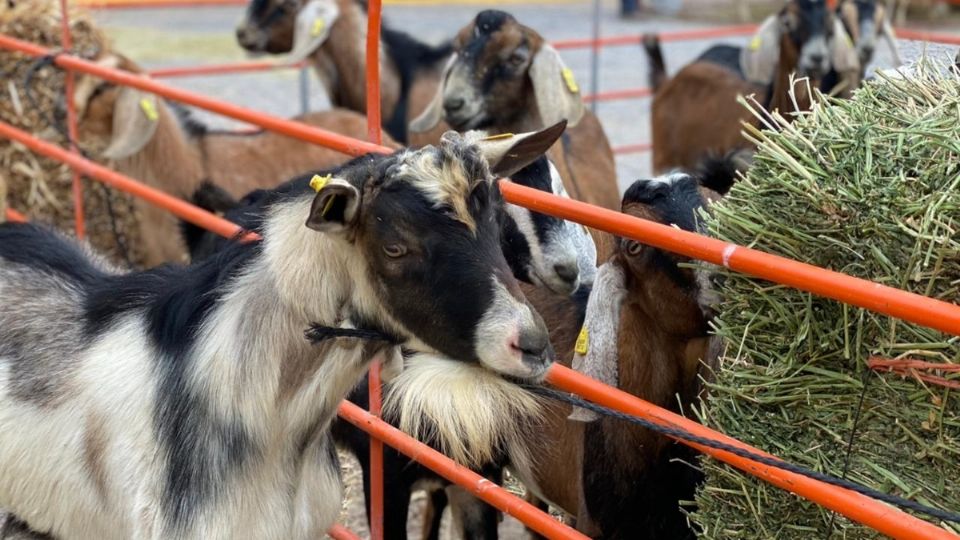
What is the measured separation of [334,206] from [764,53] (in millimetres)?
6149

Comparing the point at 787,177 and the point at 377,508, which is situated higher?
the point at 787,177

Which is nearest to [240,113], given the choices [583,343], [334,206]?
[583,343]

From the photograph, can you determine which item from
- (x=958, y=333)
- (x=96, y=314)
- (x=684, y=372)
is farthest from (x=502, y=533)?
(x=958, y=333)

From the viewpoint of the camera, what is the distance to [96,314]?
3.48 meters

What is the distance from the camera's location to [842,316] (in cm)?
266

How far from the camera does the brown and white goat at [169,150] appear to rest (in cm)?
720

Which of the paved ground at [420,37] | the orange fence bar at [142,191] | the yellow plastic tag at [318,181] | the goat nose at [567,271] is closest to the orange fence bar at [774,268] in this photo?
the yellow plastic tag at [318,181]

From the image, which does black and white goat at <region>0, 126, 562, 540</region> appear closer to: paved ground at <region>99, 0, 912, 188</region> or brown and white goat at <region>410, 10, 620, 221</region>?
brown and white goat at <region>410, 10, 620, 221</region>

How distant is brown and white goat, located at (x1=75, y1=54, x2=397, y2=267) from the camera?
→ 23.6 feet

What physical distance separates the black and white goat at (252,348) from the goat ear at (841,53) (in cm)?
509

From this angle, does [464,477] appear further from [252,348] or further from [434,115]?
[434,115]

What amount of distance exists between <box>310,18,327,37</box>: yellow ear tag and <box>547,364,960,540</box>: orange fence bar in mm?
5756

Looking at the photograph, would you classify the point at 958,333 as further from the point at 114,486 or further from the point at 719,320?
the point at 114,486

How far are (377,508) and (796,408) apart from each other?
1.49m
